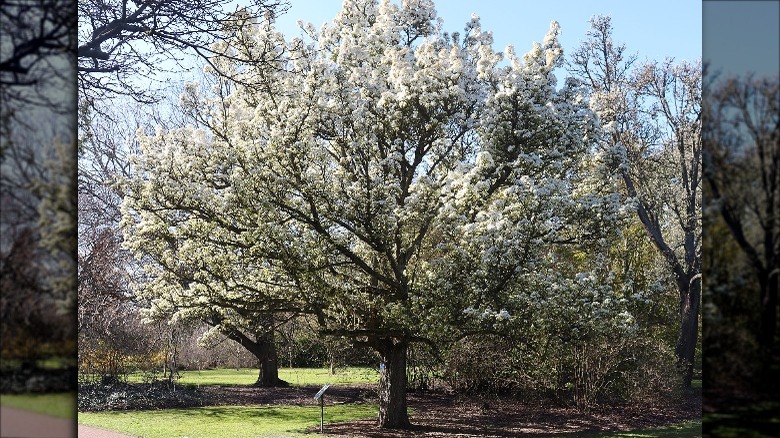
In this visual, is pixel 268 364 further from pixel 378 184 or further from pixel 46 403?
pixel 46 403

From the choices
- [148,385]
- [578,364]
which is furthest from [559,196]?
[148,385]

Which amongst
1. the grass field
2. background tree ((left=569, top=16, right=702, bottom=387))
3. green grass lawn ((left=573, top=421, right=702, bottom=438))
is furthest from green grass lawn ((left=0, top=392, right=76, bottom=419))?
the grass field

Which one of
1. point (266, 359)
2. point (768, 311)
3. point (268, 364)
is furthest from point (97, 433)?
point (768, 311)

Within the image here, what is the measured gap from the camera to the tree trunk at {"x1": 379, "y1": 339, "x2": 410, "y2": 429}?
13.4 metres

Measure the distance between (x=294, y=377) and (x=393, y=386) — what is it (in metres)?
15.0

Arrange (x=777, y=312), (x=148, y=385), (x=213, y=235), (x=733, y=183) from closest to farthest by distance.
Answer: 1. (x=777, y=312)
2. (x=733, y=183)
3. (x=213, y=235)
4. (x=148, y=385)

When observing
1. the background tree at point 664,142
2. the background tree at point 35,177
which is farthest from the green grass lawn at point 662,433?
the background tree at point 35,177

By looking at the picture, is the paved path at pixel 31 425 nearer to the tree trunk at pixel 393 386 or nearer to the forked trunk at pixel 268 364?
the tree trunk at pixel 393 386

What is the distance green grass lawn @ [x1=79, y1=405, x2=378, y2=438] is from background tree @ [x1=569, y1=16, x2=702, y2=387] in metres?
10.1

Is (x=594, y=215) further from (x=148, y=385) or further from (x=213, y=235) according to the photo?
(x=148, y=385)

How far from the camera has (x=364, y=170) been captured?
1210 cm

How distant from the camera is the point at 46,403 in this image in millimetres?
2568

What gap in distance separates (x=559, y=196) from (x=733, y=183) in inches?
355

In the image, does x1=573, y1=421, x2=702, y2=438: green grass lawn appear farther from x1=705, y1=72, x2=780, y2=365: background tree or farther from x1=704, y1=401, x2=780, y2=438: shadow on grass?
x1=705, y1=72, x2=780, y2=365: background tree
